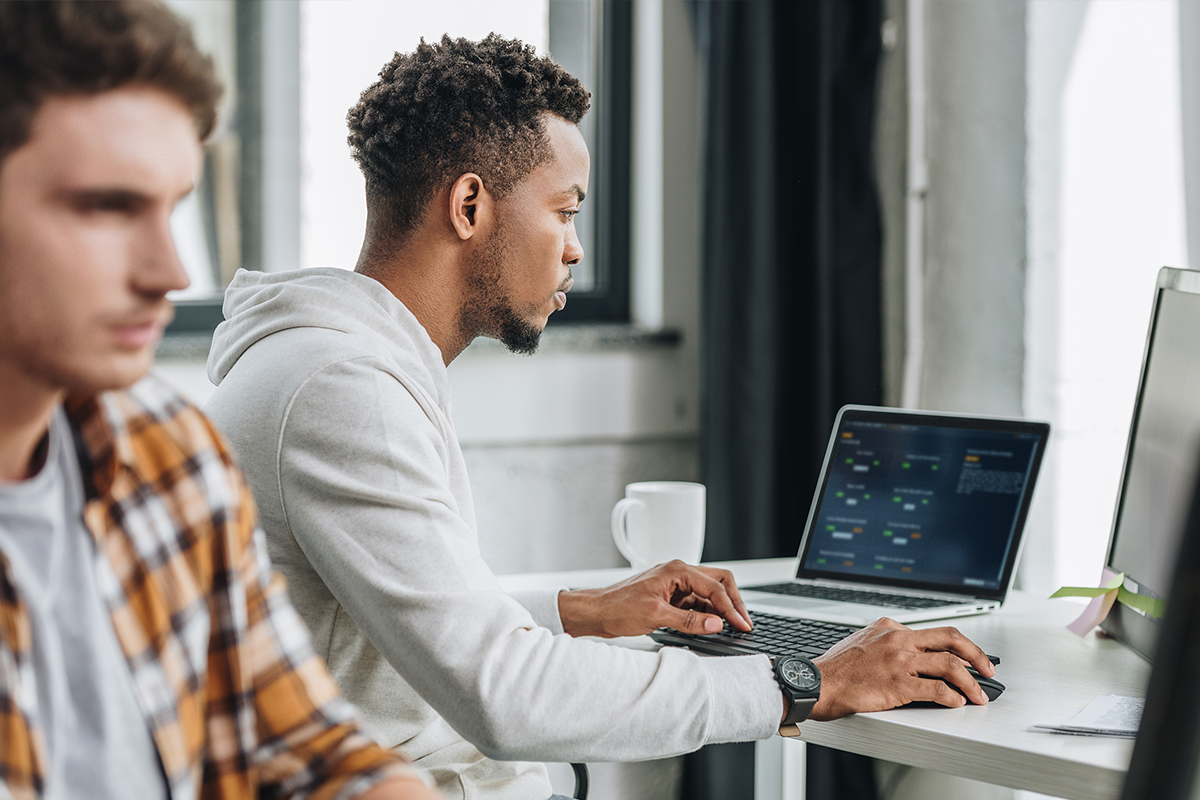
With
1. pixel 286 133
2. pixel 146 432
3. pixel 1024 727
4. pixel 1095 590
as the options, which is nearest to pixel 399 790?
pixel 146 432

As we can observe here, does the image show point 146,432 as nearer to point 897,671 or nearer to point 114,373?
point 114,373

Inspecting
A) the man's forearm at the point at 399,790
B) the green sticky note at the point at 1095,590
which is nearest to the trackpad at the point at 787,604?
the green sticky note at the point at 1095,590

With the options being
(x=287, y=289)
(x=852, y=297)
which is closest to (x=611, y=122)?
(x=852, y=297)

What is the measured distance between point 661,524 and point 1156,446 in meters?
0.60

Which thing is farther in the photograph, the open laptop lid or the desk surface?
the open laptop lid

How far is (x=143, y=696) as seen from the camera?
609 mm

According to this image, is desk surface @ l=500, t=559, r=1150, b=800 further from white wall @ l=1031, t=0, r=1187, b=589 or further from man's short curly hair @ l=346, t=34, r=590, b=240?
white wall @ l=1031, t=0, r=1187, b=589

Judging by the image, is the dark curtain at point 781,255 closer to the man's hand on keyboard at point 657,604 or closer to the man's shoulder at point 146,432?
the man's hand on keyboard at point 657,604

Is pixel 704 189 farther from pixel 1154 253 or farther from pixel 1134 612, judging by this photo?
pixel 1134 612

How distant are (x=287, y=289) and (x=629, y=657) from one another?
0.45 meters

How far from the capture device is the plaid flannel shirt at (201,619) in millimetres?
623

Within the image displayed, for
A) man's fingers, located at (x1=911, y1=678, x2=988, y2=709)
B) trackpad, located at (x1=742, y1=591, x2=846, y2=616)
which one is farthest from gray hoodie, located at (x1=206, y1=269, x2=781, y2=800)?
trackpad, located at (x1=742, y1=591, x2=846, y2=616)

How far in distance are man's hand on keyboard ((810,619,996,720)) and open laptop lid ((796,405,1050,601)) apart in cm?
39

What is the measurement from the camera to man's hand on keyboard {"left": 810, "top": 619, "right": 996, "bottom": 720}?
37.0 inches
